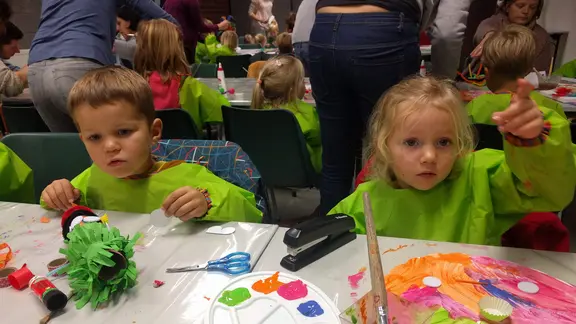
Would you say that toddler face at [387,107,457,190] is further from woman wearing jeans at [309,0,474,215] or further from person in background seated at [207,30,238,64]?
person in background seated at [207,30,238,64]

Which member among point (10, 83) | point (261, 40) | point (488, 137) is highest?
point (488, 137)

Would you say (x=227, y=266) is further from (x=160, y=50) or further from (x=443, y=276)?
(x=160, y=50)

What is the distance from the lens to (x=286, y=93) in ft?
9.06

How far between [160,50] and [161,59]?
6 centimetres

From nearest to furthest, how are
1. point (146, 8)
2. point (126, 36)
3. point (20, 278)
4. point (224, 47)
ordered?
point (20, 278), point (146, 8), point (126, 36), point (224, 47)

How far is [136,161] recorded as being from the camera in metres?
1.35

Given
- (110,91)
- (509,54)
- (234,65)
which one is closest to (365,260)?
(110,91)

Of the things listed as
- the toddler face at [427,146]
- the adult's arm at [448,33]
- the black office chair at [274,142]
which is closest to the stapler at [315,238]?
the toddler face at [427,146]

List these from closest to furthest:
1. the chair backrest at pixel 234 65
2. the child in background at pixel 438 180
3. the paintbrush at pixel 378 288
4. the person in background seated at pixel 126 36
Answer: the paintbrush at pixel 378 288 → the child in background at pixel 438 180 → the person in background seated at pixel 126 36 → the chair backrest at pixel 234 65

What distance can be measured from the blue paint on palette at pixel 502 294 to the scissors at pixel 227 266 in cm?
47

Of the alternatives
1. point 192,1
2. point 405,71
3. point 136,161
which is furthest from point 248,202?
point 192,1

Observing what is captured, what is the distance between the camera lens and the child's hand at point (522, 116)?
0.79 metres

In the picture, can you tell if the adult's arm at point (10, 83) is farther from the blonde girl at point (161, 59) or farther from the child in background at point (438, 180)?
the child in background at point (438, 180)

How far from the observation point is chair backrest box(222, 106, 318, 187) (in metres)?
2.24
